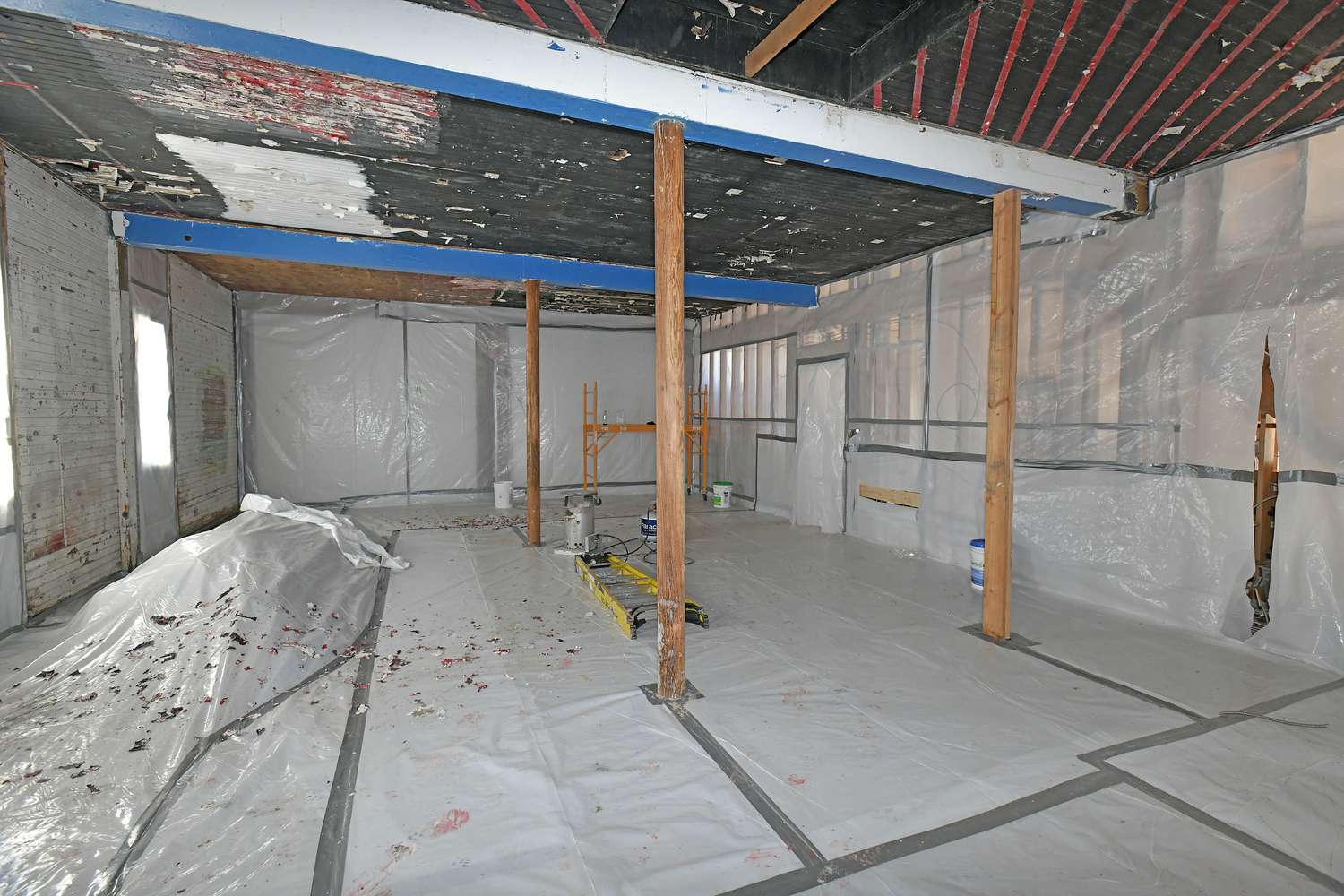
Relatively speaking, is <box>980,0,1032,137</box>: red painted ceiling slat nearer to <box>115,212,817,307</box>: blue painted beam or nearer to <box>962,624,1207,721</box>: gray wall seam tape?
<box>962,624,1207,721</box>: gray wall seam tape

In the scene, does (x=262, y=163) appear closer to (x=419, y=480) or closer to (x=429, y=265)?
(x=429, y=265)

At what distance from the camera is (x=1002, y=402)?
12.0 feet

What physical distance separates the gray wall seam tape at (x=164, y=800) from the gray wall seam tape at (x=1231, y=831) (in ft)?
11.3

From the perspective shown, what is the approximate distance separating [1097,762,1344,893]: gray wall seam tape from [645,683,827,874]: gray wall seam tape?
135cm

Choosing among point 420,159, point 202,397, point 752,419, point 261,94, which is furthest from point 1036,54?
point 202,397

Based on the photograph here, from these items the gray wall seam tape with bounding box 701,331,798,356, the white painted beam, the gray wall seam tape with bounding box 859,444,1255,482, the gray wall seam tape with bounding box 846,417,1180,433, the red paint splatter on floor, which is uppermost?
the white painted beam

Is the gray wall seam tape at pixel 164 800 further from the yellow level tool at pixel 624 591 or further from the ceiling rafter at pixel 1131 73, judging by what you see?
the ceiling rafter at pixel 1131 73

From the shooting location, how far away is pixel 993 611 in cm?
377

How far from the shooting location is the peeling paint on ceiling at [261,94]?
2613 mm

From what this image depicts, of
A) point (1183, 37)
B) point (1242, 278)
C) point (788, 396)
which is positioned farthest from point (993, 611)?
point (788, 396)

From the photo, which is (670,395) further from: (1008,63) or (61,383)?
(61,383)

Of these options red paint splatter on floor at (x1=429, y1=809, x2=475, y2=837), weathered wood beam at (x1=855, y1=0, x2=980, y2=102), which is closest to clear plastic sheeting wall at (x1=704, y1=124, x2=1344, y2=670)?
weathered wood beam at (x1=855, y1=0, x2=980, y2=102)

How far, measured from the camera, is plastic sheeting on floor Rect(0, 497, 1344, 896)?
6.10 ft

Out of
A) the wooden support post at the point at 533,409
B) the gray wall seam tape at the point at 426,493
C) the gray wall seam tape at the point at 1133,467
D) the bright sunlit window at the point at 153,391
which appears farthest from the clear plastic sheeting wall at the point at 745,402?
the bright sunlit window at the point at 153,391
